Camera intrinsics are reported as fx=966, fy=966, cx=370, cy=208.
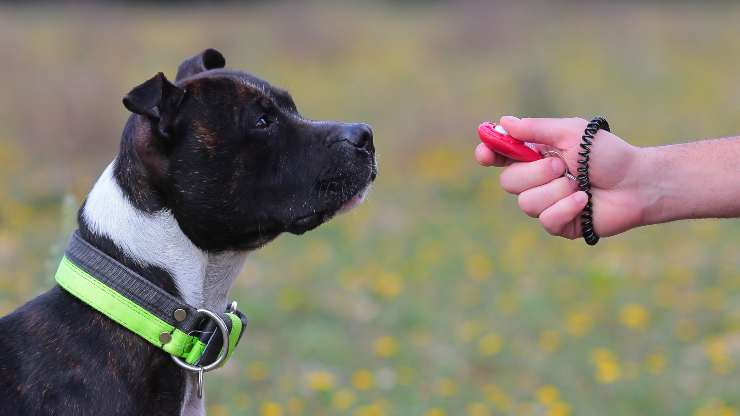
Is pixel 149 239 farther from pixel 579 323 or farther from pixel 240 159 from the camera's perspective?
pixel 579 323

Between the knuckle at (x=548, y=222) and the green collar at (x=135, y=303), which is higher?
the knuckle at (x=548, y=222)

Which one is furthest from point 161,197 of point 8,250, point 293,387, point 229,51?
point 229,51

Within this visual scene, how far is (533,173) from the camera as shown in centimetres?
294

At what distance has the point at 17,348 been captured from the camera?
9.36 feet

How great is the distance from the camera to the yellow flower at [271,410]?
4.71m

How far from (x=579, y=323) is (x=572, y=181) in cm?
324

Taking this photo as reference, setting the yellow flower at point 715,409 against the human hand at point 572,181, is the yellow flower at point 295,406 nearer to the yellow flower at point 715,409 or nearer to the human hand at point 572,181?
the yellow flower at point 715,409

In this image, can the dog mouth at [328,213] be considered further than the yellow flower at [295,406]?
No

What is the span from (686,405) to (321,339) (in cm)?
207

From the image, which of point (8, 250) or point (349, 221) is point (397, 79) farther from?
point (8, 250)

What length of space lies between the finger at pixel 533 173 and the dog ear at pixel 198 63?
120 cm

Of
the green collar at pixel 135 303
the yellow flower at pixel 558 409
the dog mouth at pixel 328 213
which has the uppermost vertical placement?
the dog mouth at pixel 328 213

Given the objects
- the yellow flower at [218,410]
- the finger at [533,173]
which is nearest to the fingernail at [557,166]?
the finger at [533,173]

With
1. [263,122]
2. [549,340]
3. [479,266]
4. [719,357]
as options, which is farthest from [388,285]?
[263,122]
